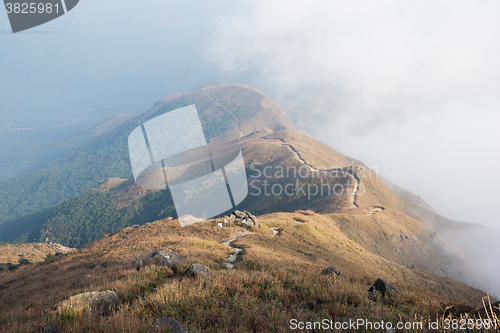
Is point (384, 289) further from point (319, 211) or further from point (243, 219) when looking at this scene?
point (319, 211)

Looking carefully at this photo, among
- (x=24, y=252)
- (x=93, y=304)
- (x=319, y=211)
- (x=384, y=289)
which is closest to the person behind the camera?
(x=93, y=304)

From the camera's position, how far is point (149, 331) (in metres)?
3.44

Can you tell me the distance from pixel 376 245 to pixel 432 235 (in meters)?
24.8

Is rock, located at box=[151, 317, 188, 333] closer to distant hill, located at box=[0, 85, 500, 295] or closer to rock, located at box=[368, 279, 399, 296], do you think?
rock, located at box=[368, 279, 399, 296]

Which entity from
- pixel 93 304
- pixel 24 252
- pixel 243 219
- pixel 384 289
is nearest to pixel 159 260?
pixel 93 304

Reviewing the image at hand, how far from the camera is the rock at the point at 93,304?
4453 mm

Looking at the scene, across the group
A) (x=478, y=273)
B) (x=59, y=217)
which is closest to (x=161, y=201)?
(x=59, y=217)

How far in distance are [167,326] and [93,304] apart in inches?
99.4

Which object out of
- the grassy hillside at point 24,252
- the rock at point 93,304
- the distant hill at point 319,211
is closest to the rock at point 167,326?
the rock at point 93,304

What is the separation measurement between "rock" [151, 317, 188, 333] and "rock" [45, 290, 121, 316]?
1.46 metres

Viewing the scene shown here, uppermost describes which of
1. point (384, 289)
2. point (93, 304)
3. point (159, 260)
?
point (93, 304)

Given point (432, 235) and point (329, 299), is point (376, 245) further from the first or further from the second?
point (329, 299)

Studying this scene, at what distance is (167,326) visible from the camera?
11.7ft

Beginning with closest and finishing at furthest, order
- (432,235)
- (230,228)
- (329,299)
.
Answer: (329,299) < (230,228) < (432,235)
